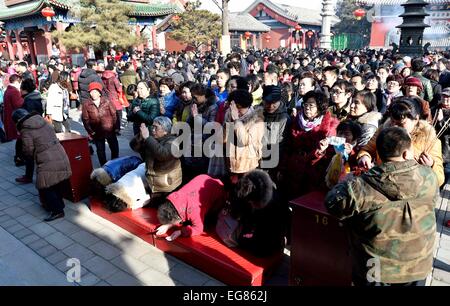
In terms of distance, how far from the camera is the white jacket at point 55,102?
6.46 meters

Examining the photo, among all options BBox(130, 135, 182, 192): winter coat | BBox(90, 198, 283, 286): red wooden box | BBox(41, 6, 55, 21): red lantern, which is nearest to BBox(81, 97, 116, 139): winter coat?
BBox(130, 135, 182, 192): winter coat

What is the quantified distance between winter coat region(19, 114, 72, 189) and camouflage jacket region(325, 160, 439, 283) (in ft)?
11.3

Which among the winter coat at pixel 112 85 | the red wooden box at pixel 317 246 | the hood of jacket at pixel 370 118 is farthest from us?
the winter coat at pixel 112 85

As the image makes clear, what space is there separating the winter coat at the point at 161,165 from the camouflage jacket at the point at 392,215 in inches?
86.6

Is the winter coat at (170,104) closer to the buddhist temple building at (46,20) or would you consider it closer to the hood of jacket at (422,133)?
the hood of jacket at (422,133)

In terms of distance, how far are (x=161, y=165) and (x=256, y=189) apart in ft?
4.95

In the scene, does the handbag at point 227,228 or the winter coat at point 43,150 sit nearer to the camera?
the handbag at point 227,228

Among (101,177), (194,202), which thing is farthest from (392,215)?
(101,177)

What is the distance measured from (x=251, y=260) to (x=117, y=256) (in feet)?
4.79

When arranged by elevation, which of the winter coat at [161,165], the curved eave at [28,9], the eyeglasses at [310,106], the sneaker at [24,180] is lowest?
the sneaker at [24,180]

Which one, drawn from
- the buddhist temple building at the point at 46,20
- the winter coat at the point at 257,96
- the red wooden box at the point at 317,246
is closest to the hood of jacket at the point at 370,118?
the red wooden box at the point at 317,246

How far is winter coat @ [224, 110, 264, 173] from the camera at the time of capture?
3.42 m

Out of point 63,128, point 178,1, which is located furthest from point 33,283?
point 178,1

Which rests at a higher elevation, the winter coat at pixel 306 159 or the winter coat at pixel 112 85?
the winter coat at pixel 112 85
